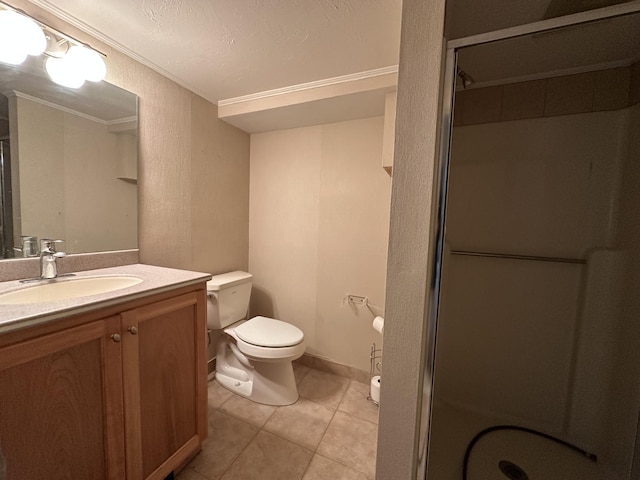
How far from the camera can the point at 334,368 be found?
193 centimetres

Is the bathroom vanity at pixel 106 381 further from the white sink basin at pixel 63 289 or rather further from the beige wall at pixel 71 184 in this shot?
the beige wall at pixel 71 184

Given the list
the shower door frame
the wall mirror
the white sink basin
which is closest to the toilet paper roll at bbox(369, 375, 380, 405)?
the shower door frame

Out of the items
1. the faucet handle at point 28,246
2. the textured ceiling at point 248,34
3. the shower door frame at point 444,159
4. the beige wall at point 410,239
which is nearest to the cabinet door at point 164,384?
the faucet handle at point 28,246

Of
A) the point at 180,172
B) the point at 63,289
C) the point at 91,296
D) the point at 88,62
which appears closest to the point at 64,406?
the point at 91,296

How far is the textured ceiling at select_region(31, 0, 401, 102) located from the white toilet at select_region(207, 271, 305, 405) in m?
1.24

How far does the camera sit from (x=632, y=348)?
3.54ft

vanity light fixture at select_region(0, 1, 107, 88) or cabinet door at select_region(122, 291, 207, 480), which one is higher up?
vanity light fixture at select_region(0, 1, 107, 88)

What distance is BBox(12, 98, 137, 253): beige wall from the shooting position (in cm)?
100

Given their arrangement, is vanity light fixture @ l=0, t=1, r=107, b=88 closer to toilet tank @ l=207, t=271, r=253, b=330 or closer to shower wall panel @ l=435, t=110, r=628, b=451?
toilet tank @ l=207, t=271, r=253, b=330

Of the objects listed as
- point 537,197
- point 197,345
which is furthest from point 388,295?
point 537,197

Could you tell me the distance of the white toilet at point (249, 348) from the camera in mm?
1480

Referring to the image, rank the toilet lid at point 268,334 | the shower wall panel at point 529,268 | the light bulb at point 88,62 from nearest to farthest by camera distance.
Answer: the light bulb at point 88,62 < the shower wall panel at point 529,268 < the toilet lid at point 268,334

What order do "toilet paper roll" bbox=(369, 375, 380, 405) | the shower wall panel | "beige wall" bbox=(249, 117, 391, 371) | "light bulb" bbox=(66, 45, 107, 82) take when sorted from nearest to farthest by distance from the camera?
"light bulb" bbox=(66, 45, 107, 82), the shower wall panel, "toilet paper roll" bbox=(369, 375, 380, 405), "beige wall" bbox=(249, 117, 391, 371)

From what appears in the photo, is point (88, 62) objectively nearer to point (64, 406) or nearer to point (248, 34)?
point (248, 34)
